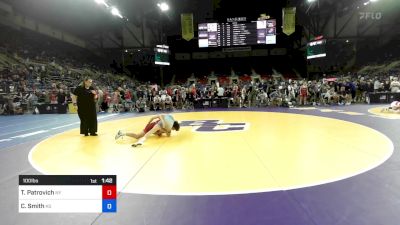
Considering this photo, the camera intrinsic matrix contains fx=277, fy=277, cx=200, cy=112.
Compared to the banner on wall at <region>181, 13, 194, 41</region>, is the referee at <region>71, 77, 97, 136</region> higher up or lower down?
lower down

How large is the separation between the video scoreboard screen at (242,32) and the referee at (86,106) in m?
12.7

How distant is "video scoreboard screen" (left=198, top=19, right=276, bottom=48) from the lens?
17703 millimetres

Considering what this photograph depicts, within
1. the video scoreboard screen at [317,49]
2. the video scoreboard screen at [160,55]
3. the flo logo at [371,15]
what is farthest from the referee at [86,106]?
the flo logo at [371,15]

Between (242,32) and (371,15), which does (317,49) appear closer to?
(242,32)

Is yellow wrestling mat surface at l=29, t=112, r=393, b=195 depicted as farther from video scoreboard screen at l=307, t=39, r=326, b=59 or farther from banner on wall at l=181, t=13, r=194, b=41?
video scoreboard screen at l=307, t=39, r=326, b=59

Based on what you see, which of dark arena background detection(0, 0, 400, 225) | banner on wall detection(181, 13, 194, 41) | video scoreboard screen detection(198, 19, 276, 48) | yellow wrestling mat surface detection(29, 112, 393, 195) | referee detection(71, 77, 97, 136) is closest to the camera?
dark arena background detection(0, 0, 400, 225)

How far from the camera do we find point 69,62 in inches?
1020

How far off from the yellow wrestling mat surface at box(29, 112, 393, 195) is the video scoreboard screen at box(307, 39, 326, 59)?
15.8 meters
